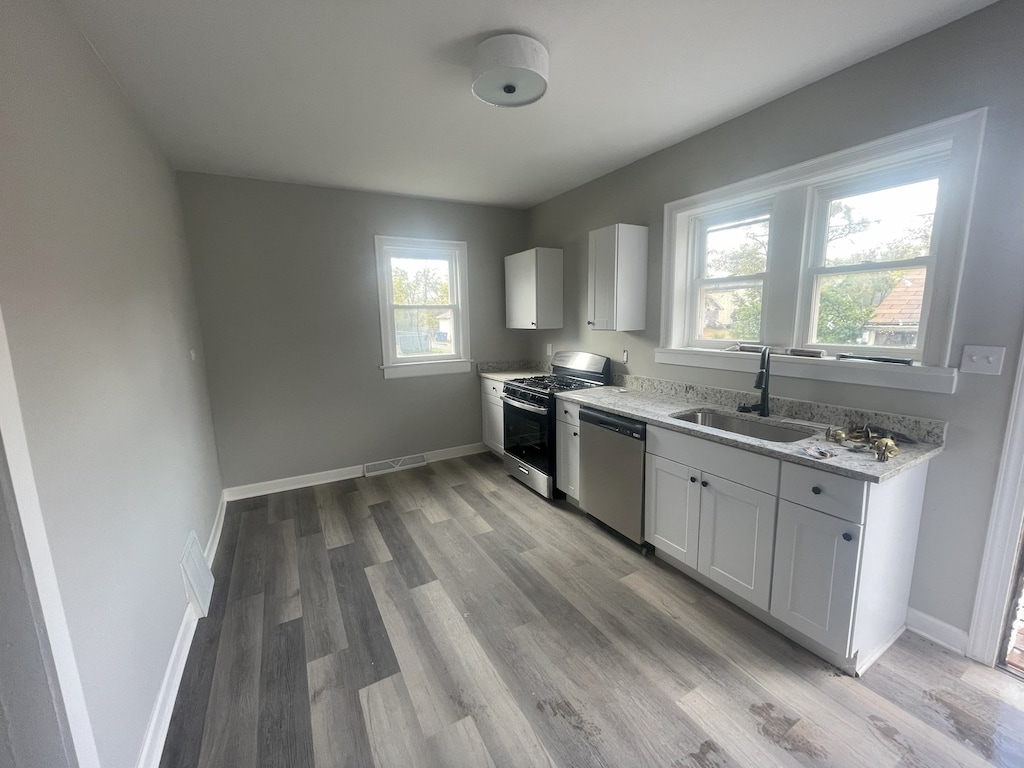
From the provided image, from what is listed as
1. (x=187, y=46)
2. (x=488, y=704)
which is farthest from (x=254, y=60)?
(x=488, y=704)

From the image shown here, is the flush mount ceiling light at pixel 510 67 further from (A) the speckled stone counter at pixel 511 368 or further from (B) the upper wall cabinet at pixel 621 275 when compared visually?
(A) the speckled stone counter at pixel 511 368

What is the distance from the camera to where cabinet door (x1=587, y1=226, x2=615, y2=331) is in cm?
306

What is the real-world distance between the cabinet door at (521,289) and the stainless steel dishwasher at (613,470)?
1471mm

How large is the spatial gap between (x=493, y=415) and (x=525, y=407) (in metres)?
0.82

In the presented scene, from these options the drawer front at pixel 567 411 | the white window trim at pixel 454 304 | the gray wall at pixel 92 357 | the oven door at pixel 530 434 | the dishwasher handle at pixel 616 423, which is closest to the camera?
the gray wall at pixel 92 357

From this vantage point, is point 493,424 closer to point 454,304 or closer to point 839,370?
point 454,304

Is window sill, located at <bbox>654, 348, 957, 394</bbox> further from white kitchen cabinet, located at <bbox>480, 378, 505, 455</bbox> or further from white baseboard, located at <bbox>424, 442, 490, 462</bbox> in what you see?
white baseboard, located at <bbox>424, 442, 490, 462</bbox>

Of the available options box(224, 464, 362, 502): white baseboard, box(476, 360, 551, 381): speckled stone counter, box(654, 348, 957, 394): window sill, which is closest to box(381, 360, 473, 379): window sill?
box(476, 360, 551, 381): speckled stone counter

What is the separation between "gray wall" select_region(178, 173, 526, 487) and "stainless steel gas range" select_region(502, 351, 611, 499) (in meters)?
0.94

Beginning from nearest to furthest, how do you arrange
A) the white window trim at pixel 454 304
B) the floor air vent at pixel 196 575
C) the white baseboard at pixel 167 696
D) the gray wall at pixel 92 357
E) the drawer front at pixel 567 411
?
1. the gray wall at pixel 92 357
2. the white baseboard at pixel 167 696
3. the floor air vent at pixel 196 575
4. the drawer front at pixel 567 411
5. the white window trim at pixel 454 304

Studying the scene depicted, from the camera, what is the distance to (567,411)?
3.12 m

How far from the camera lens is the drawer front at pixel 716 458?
74.1 inches

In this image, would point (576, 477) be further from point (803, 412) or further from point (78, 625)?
point (78, 625)

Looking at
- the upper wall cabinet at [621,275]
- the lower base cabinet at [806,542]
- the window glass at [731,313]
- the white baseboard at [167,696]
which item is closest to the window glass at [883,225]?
the window glass at [731,313]
